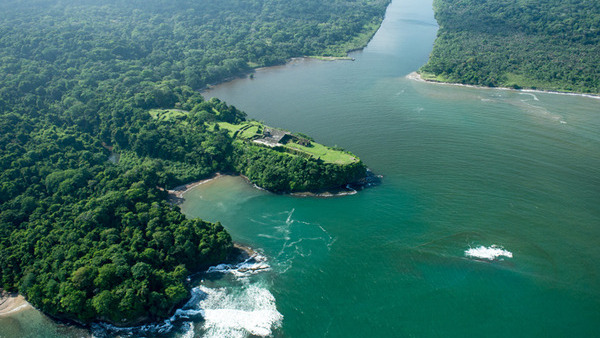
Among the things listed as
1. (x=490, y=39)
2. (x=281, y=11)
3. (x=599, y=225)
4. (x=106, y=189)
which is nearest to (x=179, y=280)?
(x=106, y=189)

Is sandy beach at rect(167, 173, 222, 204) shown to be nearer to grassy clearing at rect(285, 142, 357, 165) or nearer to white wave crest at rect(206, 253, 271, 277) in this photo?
grassy clearing at rect(285, 142, 357, 165)

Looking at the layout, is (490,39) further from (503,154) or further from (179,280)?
(179,280)

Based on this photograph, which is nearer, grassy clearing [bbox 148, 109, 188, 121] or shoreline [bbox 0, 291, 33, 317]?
shoreline [bbox 0, 291, 33, 317]

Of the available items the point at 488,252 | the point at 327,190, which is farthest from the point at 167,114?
the point at 488,252

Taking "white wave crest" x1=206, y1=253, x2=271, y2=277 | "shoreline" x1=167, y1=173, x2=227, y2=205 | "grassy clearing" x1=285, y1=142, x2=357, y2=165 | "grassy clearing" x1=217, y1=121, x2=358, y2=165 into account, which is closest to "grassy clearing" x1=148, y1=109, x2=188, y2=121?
"grassy clearing" x1=217, y1=121, x2=358, y2=165

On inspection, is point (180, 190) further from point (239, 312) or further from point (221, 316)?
point (239, 312)

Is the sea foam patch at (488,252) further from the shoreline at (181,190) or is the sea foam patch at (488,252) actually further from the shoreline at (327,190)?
the shoreline at (181,190)
